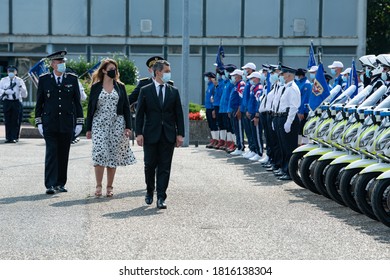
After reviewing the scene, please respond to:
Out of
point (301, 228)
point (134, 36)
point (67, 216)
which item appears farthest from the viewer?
point (134, 36)

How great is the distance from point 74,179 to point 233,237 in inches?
284

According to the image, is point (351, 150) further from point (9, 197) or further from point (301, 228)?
point (9, 197)

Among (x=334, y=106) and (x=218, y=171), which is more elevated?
(x=334, y=106)

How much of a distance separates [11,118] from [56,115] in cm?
1380

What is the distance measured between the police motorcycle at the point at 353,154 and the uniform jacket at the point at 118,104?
108 inches

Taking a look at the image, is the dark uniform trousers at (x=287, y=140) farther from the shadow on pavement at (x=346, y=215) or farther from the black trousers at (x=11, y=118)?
the black trousers at (x=11, y=118)

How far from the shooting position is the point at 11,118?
29000mm

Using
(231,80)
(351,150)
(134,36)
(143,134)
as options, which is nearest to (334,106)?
(351,150)

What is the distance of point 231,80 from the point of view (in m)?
25.2

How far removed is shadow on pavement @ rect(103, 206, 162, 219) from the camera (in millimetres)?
12774

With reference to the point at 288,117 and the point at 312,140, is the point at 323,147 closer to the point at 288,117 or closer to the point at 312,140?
the point at 312,140

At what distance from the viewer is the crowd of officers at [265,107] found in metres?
18.2

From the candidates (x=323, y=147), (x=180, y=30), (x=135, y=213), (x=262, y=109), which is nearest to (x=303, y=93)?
(x=262, y=109)

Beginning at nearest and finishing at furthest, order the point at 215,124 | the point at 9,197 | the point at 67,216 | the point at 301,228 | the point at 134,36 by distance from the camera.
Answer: the point at 301,228
the point at 67,216
the point at 9,197
the point at 215,124
the point at 134,36
